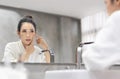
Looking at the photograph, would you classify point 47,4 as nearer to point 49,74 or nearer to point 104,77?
point 49,74

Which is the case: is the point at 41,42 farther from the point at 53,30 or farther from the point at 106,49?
the point at 106,49

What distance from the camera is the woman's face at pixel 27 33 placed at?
47.0 inches

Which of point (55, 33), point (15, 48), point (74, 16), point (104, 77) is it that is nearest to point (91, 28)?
point (74, 16)

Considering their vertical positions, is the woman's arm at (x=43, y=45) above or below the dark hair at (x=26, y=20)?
below

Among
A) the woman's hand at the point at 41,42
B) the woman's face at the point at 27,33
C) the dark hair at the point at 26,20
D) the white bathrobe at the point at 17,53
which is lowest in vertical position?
the white bathrobe at the point at 17,53

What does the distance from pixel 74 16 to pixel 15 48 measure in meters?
0.39

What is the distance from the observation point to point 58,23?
48.9 inches

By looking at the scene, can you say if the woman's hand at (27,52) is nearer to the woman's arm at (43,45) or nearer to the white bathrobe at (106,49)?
the woman's arm at (43,45)

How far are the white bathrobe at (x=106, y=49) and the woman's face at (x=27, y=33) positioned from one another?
508 mm

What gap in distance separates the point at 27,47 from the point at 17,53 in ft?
0.21

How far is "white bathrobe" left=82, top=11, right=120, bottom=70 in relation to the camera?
2.44ft

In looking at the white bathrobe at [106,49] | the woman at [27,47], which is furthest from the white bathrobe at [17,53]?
the white bathrobe at [106,49]

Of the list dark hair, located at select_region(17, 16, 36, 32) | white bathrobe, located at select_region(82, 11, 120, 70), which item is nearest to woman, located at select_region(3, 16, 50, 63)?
dark hair, located at select_region(17, 16, 36, 32)

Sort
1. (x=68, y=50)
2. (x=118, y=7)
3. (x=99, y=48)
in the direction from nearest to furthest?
(x=99, y=48) → (x=118, y=7) → (x=68, y=50)
